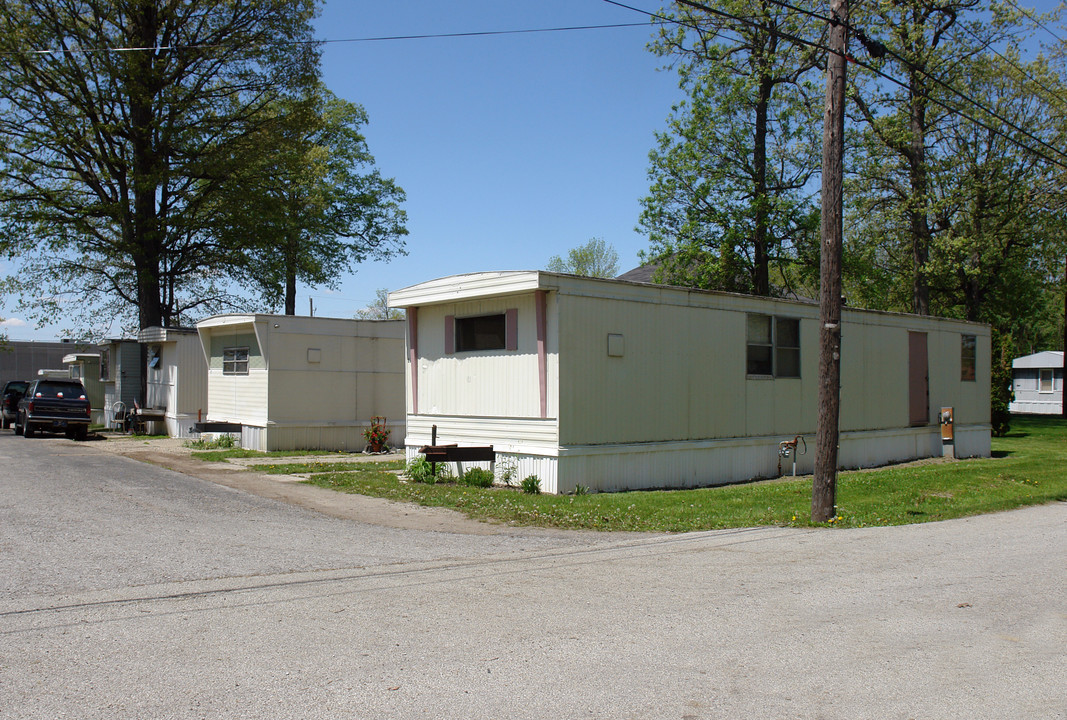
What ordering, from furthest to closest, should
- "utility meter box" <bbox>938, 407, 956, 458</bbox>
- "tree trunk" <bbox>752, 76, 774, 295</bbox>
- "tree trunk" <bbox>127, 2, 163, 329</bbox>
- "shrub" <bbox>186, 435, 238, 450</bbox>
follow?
"tree trunk" <bbox>752, 76, 774, 295</bbox> → "tree trunk" <bbox>127, 2, 163, 329</bbox> → "shrub" <bbox>186, 435, 238, 450</bbox> → "utility meter box" <bbox>938, 407, 956, 458</bbox>

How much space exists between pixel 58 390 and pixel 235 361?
670 centimetres

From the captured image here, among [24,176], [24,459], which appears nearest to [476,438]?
[24,459]

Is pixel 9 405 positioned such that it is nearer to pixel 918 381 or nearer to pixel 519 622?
pixel 918 381

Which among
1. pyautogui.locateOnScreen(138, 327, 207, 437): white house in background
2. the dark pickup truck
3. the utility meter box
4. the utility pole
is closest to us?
the utility pole

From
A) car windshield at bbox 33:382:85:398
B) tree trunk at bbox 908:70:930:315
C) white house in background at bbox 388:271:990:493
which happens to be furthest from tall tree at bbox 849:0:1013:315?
car windshield at bbox 33:382:85:398

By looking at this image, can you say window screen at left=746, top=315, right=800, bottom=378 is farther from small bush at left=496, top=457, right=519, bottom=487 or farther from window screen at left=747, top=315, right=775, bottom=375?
small bush at left=496, top=457, right=519, bottom=487

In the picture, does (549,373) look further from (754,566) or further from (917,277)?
(917,277)

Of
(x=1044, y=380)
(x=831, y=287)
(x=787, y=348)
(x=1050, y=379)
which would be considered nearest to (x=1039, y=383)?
(x=1044, y=380)

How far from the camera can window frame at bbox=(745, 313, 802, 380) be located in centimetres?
1573

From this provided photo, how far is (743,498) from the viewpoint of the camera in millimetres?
12750

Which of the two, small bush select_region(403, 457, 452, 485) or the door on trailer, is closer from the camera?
small bush select_region(403, 457, 452, 485)

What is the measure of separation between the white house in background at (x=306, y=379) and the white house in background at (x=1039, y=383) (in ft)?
123

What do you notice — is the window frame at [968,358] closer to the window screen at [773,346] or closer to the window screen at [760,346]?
the window screen at [773,346]

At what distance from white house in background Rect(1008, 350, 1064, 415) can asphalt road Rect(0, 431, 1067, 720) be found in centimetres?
4188
